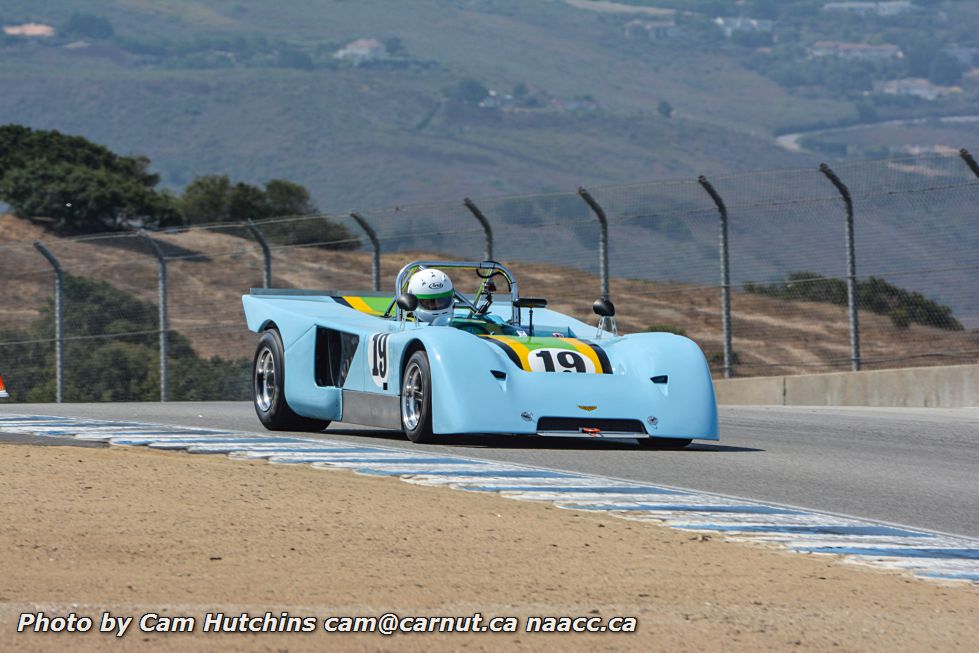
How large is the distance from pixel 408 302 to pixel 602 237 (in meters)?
7.88

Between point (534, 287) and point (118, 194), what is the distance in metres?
50.1

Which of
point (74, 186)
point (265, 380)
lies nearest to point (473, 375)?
point (265, 380)

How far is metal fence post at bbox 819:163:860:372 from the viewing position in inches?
748

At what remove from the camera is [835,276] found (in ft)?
64.8

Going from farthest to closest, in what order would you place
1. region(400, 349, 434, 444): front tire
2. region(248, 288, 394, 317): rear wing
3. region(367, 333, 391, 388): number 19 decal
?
1. region(248, 288, 394, 317): rear wing
2. region(367, 333, 391, 388): number 19 decal
3. region(400, 349, 434, 444): front tire

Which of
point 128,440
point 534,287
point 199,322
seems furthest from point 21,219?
point 128,440

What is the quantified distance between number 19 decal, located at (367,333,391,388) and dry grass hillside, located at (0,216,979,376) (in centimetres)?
754

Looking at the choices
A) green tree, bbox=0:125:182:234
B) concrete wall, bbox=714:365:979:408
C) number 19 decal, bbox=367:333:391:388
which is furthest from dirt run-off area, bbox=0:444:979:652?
green tree, bbox=0:125:182:234

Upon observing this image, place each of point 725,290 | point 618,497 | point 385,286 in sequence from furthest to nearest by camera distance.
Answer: point 385,286, point 725,290, point 618,497

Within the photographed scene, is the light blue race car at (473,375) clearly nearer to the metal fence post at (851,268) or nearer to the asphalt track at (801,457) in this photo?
the asphalt track at (801,457)

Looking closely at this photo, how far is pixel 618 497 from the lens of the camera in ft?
31.8

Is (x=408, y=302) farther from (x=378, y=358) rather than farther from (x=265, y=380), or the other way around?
(x=265, y=380)

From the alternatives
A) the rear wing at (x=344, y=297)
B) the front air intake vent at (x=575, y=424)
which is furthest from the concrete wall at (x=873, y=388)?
the front air intake vent at (x=575, y=424)

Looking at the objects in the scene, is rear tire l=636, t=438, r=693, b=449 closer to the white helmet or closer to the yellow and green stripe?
the yellow and green stripe
